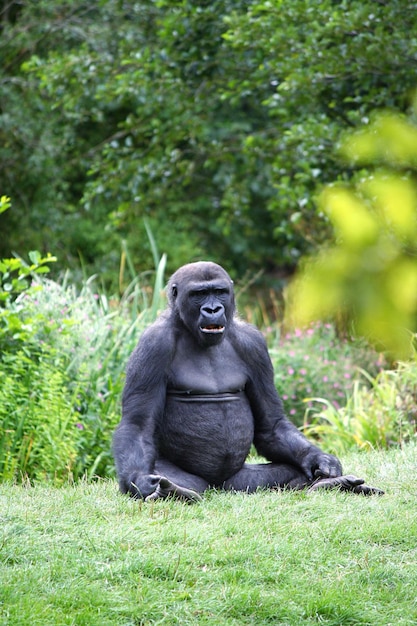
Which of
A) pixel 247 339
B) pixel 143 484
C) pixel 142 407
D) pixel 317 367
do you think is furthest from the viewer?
pixel 317 367

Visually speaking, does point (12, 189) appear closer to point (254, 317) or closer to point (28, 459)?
point (254, 317)

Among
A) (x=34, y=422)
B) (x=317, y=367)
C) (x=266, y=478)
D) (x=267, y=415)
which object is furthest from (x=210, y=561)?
(x=317, y=367)

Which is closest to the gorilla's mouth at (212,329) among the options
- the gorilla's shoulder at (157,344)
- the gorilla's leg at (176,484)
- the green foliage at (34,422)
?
the gorilla's shoulder at (157,344)

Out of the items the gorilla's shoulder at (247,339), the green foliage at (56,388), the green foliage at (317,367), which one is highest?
the gorilla's shoulder at (247,339)

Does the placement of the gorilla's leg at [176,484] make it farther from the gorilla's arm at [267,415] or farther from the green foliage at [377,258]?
the green foliage at [377,258]

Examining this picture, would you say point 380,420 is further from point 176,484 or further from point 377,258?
point 377,258

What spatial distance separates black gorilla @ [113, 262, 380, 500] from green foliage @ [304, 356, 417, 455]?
1.88 m

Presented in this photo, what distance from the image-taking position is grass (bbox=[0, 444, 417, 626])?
135 inches

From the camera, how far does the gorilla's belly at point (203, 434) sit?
5324 millimetres

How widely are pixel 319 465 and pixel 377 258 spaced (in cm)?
393

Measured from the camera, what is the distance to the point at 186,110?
12.1 m

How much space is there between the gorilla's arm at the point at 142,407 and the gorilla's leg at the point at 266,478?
1.82 ft

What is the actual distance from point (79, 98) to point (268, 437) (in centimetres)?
832

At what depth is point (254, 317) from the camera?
11.2m
